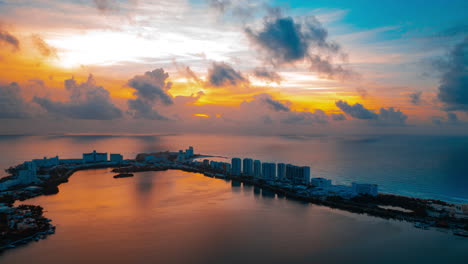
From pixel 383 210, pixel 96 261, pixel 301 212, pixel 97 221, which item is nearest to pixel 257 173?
pixel 301 212

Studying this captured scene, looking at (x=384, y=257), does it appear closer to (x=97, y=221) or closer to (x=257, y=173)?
(x=97, y=221)

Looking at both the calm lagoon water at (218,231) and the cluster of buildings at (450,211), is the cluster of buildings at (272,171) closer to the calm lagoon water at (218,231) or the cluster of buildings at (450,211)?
the calm lagoon water at (218,231)

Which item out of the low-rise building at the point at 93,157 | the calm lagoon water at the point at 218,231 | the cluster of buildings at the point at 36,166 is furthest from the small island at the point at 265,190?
the calm lagoon water at the point at 218,231

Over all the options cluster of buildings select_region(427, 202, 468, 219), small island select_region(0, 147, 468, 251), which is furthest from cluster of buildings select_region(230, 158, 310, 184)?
cluster of buildings select_region(427, 202, 468, 219)

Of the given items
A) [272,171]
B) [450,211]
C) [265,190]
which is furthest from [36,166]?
[450,211]

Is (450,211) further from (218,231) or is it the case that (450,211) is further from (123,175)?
(123,175)

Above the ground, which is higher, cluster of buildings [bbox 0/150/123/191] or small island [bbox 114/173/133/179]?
cluster of buildings [bbox 0/150/123/191]

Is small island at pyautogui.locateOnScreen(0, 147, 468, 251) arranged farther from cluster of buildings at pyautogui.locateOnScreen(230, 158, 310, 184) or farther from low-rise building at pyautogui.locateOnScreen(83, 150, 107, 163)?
low-rise building at pyautogui.locateOnScreen(83, 150, 107, 163)
